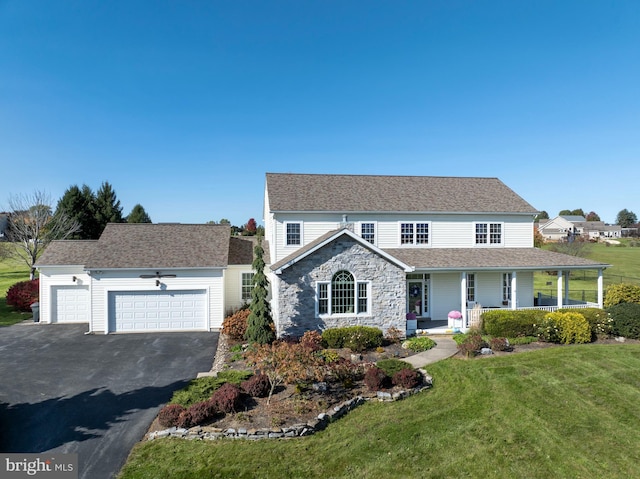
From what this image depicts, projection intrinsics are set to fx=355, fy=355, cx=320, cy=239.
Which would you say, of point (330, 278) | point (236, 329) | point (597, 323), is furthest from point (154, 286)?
point (597, 323)

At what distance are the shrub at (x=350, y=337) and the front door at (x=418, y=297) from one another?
4.90 metres

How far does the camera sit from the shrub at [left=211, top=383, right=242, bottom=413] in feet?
31.6

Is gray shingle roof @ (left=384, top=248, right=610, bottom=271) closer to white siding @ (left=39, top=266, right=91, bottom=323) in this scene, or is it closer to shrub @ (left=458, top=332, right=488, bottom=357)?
shrub @ (left=458, top=332, right=488, bottom=357)

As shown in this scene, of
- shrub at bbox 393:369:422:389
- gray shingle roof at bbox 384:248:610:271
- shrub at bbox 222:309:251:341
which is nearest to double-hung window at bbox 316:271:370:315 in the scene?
gray shingle roof at bbox 384:248:610:271

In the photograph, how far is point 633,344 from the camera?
631 inches

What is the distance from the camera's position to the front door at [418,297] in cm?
2025

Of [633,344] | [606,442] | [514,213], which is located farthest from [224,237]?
[633,344]

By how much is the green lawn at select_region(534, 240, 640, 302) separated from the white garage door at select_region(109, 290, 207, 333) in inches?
1032

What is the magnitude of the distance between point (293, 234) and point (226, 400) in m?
11.6

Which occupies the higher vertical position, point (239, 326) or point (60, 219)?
point (60, 219)

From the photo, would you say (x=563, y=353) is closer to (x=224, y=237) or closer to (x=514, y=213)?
(x=514, y=213)

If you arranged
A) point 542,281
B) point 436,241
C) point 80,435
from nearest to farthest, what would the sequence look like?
point 80,435 → point 436,241 → point 542,281

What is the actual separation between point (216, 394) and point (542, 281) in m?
41.7

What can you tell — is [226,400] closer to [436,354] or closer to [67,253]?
[436,354]
